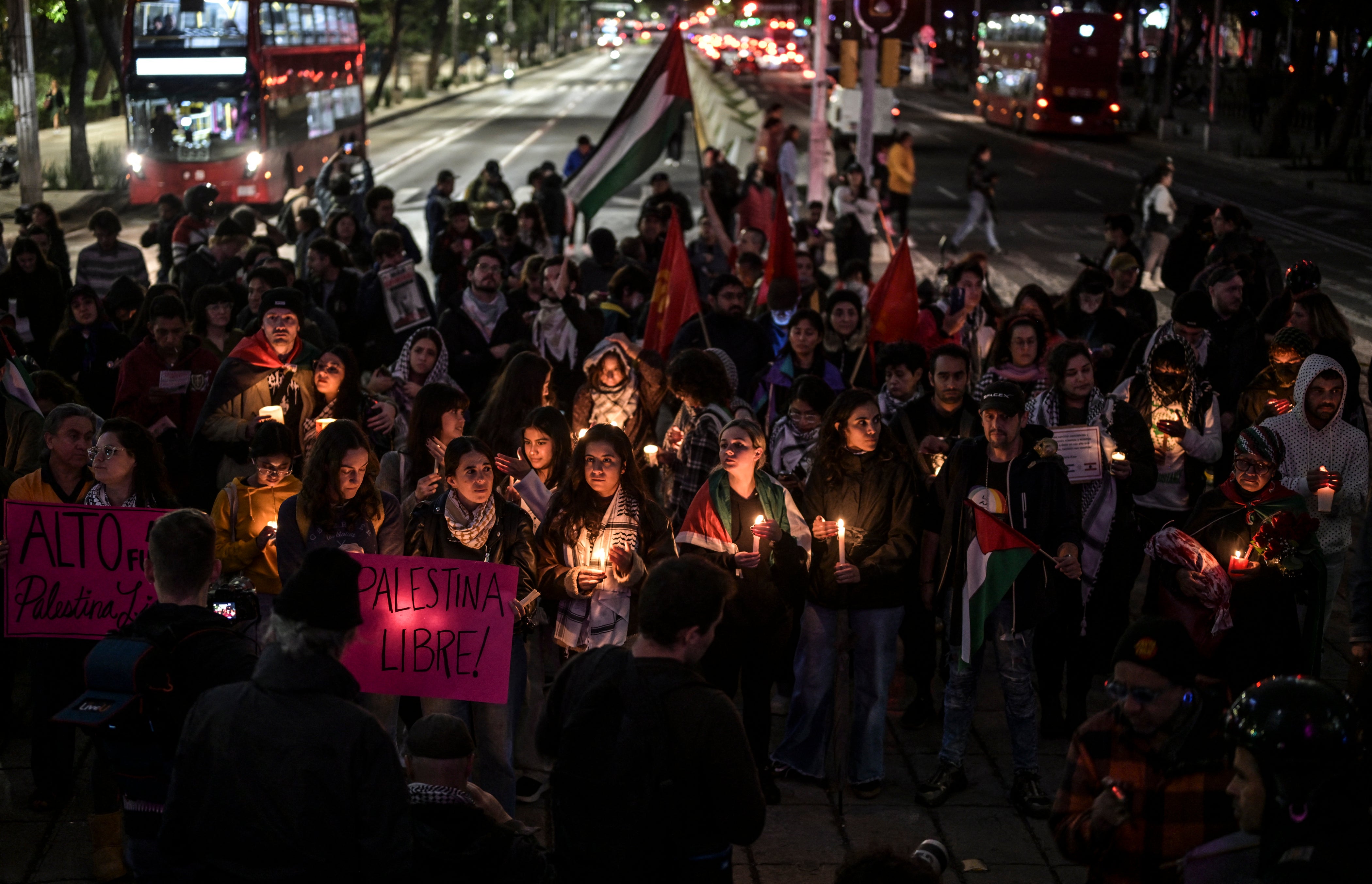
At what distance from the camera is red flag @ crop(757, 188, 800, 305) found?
1035 centimetres

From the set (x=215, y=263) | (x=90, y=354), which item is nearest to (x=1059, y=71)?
(x=215, y=263)

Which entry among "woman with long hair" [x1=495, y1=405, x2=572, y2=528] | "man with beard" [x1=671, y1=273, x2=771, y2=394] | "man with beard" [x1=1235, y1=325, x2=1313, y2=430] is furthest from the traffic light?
"woman with long hair" [x1=495, y1=405, x2=572, y2=528]

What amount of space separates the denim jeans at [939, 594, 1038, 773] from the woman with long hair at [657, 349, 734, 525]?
4.97 ft

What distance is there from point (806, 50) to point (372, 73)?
2562 centimetres

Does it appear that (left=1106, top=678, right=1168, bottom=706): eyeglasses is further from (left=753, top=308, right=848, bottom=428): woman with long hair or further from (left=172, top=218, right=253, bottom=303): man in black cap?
(left=172, top=218, right=253, bottom=303): man in black cap

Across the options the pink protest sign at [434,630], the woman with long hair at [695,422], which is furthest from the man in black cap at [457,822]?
the woman with long hair at [695,422]

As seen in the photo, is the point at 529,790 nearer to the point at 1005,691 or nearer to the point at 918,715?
the point at 918,715

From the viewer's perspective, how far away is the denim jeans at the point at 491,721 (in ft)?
18.9

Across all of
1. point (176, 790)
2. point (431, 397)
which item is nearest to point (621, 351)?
point (431, 397)

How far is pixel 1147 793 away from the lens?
12.5 feet

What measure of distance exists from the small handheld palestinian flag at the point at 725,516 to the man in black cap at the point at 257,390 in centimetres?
228

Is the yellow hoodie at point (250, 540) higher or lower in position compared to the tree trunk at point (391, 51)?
lower

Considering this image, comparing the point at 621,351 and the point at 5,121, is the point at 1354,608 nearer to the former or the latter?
the point at 621,351

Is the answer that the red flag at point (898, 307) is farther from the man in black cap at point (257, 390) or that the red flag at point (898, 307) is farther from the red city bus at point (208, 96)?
the red city bus at point (208, 96)
